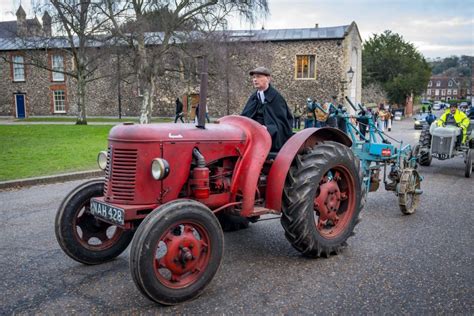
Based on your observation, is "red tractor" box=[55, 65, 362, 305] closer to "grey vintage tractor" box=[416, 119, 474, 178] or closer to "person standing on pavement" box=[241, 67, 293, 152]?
"person standing on pavement" box=[241, 67, 293, 152]

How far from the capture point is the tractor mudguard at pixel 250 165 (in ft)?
14.0

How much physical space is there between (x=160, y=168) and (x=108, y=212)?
2.12 feet

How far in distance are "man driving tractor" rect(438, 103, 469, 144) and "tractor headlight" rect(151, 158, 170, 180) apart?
9899 millimetres

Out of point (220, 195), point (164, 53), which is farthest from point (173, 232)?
point (164, 53)

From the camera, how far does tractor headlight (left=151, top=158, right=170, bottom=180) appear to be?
→ 3574mm

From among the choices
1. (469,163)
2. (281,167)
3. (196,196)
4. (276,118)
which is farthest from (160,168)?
(469,163)

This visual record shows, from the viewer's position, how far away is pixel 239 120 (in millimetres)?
Result: 4570

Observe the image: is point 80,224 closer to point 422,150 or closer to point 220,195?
point 220,195

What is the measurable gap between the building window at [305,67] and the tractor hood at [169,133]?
1244 inches

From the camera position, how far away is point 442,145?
11.0 m

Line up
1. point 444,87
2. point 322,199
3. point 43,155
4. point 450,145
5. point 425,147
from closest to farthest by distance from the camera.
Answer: point 322,199 → point 450,145 → point 425,147 → point 43,155 → point 444,87

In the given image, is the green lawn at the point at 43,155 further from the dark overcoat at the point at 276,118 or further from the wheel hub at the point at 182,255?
the wheel hub at the point at 182,255

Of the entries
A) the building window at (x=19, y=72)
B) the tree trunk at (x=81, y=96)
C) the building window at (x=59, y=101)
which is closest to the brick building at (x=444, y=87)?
the building window at (x=59, y=101)

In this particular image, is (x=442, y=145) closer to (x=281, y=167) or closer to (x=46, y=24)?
(x=281, y=167)
